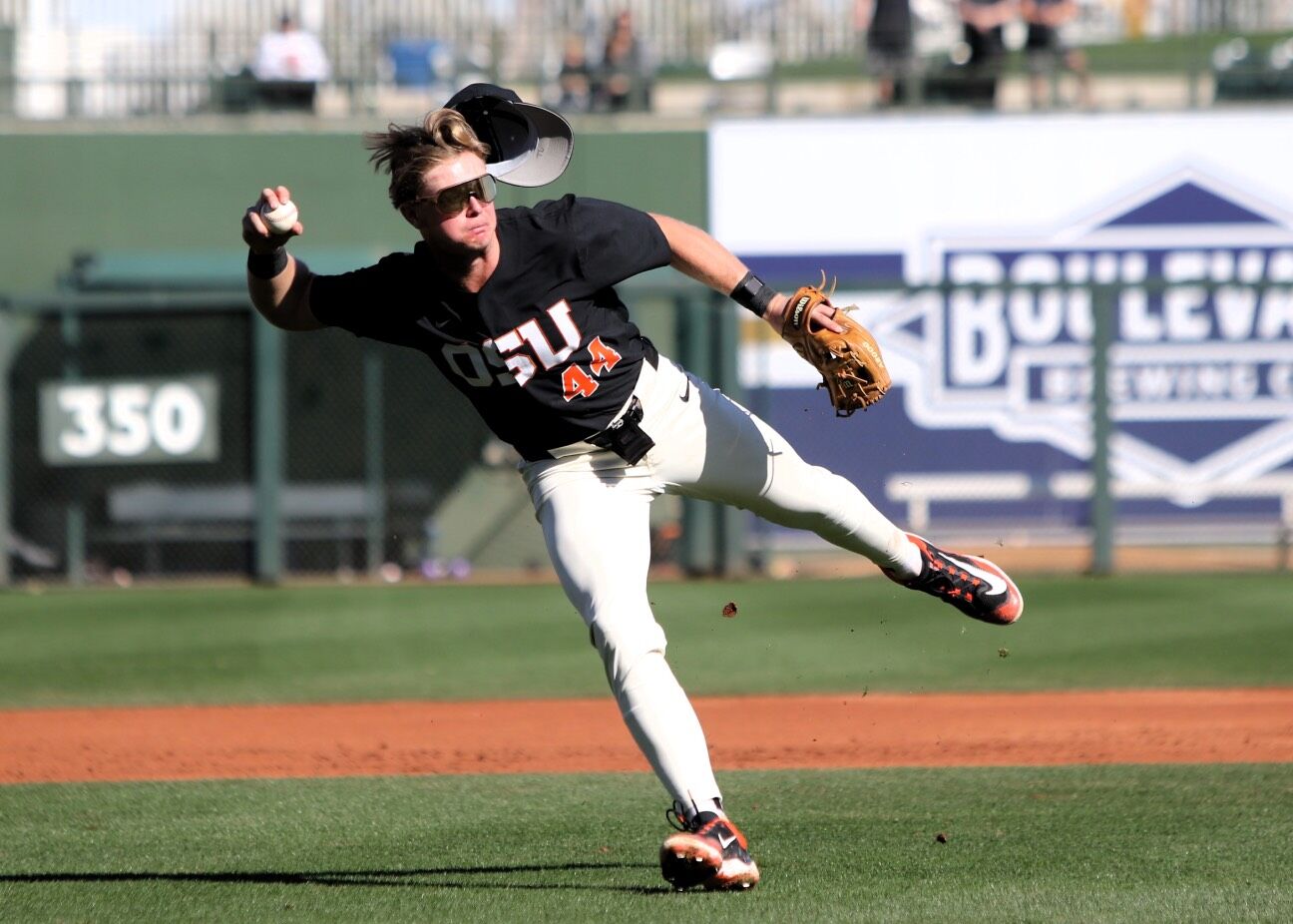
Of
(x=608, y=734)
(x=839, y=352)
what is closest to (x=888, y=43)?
(x=608, y=734)

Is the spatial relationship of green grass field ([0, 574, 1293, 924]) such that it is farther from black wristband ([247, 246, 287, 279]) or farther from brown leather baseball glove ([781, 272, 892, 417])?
black wristband ([247, 246, 287, 279])

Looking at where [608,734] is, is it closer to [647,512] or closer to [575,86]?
[647,512]

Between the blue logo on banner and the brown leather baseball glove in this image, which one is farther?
the blue logo on banner

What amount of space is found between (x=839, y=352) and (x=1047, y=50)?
39.4ft

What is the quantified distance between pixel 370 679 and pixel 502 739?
2.02 m

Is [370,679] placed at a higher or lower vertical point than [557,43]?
lower

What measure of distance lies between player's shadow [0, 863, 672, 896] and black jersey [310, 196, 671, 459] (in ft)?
3.37

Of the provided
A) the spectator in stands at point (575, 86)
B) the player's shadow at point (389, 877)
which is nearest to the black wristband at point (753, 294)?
the player's shadow at point (389, 877)

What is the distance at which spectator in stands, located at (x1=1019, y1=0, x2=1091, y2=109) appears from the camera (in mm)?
15492

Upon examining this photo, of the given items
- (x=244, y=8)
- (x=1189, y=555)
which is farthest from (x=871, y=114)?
(x=244, y=8)

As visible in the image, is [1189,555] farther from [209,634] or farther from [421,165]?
[421,165]

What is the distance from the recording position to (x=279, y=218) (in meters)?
4.25

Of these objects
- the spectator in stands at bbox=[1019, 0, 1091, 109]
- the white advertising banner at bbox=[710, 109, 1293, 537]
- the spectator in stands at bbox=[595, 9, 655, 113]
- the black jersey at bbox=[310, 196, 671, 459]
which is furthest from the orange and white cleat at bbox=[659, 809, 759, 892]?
the spectator in stands at bbox=[1019, 0, 1091, 109]

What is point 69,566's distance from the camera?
1359 centimetres
